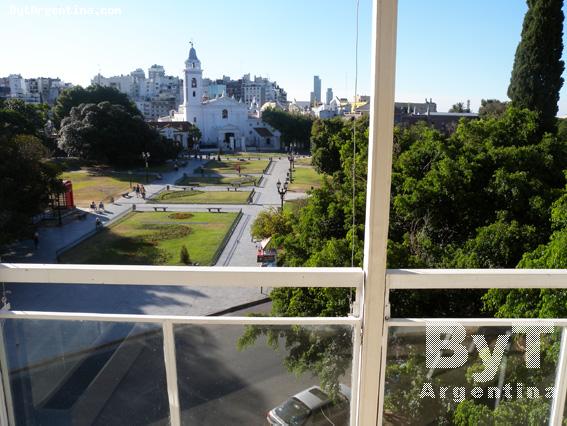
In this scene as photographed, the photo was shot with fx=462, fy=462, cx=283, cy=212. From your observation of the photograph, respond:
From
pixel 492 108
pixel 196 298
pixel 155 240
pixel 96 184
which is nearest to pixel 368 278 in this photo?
pixel 196 298

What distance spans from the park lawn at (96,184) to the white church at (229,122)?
7.32ft

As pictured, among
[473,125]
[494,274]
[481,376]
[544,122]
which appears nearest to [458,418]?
[481,376]

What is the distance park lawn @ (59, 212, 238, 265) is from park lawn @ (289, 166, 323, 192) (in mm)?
2197

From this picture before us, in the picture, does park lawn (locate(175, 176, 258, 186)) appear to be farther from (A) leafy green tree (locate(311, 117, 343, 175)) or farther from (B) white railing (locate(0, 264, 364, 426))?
(B) white railing (locate(0, 264, 364, 426))

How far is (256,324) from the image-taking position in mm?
1002

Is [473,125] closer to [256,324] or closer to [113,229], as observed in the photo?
[256,324]

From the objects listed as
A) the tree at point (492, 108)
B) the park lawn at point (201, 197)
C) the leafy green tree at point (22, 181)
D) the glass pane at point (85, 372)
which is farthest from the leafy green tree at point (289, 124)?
the park lawn at point (201, 197)

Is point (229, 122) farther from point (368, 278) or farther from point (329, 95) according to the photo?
point (368, 278)

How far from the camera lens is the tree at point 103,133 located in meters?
7.54

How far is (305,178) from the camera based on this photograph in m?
9.64

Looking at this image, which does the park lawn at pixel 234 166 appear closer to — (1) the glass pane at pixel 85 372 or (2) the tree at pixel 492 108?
(2) the tree at pixel 492 108

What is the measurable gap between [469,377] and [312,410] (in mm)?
384

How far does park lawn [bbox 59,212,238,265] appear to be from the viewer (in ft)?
30.1

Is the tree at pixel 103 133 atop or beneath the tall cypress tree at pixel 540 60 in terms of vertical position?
beneath
